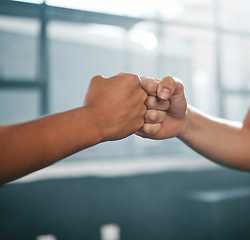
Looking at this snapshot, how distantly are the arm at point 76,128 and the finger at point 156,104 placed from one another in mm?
24

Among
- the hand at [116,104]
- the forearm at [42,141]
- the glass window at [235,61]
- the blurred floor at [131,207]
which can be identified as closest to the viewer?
the forearm at [42,141]

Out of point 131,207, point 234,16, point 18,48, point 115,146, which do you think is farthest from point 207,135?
point 234,16

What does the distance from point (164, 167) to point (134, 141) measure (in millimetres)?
788

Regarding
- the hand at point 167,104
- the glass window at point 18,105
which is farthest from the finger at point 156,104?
the glass window at point 18,105

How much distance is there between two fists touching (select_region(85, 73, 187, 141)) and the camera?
66 centimetres

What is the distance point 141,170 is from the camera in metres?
2.22

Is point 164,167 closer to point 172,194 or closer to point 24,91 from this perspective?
point 172,194

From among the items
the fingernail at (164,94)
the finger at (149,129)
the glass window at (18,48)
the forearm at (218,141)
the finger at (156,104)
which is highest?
the glass window at (18,48)

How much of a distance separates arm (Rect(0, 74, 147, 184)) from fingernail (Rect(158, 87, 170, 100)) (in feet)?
0.28

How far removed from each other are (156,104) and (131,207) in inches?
62.0

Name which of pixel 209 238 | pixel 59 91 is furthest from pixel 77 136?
pixel 59 91

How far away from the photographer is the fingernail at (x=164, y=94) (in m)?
0.70

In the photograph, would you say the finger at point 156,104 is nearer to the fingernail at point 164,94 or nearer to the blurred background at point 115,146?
the fingernail at point 164,94

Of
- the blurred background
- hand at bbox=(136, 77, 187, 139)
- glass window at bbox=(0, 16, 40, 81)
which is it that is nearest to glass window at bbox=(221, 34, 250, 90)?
the blurred background
